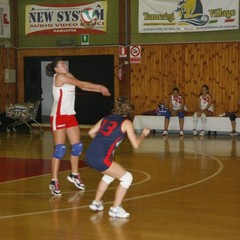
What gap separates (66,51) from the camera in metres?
20.4

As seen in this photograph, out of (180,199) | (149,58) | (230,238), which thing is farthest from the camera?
(149,58)

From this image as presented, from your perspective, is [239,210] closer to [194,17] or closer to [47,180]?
[47,180]

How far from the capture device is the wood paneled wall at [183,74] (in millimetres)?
18188

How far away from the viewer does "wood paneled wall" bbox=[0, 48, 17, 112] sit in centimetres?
2056

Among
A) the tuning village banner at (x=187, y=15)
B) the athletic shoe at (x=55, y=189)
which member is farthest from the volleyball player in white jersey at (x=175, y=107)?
the athletic shoe at (x=55, y=189)

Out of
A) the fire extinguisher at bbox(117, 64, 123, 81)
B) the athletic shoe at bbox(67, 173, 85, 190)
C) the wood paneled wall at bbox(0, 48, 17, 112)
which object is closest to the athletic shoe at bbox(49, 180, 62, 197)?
the athletic shoe at bbox(67, 173, 85, 190)

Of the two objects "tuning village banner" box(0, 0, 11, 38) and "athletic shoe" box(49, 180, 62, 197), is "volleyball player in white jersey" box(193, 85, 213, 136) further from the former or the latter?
"athletic shoe" box(49, 180, 62, 197)

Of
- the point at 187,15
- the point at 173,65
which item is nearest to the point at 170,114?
the point at 173,65

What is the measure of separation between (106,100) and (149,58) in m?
2.14

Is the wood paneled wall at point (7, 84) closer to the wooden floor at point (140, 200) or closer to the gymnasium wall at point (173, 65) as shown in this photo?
the gymnasium wall at point (173, 65)

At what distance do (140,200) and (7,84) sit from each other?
46.3 feet

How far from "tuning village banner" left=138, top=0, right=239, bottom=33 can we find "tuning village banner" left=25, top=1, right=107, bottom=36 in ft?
5.09

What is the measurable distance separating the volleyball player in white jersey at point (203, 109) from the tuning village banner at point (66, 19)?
4.32 m

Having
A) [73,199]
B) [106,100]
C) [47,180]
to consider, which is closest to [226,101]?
[106,100]
